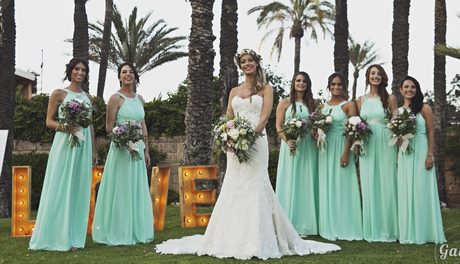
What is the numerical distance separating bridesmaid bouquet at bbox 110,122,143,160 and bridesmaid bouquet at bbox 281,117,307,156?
2.29 m

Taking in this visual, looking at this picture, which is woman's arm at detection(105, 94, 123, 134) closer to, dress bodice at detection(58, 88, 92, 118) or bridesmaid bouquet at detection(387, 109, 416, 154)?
dress bodice at detection(58, 88, 92, 118)

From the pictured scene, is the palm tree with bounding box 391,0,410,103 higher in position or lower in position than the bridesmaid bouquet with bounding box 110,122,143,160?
higher

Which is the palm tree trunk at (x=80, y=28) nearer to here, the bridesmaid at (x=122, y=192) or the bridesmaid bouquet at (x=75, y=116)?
the bridesmaid at (x=122, y=192)

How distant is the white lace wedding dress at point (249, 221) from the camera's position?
7.10 meters

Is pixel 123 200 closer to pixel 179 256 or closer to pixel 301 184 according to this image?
pixel 179 256

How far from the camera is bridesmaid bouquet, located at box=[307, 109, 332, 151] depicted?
9125 millimetres

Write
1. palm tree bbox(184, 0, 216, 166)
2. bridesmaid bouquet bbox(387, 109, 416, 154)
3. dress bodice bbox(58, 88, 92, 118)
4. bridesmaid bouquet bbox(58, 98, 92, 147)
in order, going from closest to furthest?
1. bridesmaid bouquet bbox(58, 98, 92, 147)
2. dress bodice bbox(58, 88, 92, 118)
3. bridesmaid bouquet bbox(387, 109, 416, 154)
4. palm tree bbox(184, 0, 216, 166)

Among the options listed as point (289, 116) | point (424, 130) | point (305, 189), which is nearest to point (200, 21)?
point (289, 116)

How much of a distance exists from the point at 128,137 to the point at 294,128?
101 inches

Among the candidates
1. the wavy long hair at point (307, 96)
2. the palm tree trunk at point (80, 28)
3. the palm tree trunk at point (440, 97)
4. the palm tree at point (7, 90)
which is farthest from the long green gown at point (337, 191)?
the palm tree trunk at point (80, 28)

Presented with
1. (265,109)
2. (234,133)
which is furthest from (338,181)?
(234,133)

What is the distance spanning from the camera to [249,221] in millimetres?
7207

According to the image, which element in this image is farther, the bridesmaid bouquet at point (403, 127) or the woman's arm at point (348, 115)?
the woman's arm at point (348, 115)

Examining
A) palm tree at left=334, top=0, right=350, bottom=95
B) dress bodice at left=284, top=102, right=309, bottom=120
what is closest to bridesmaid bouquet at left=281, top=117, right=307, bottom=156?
dress bodice at left=284, top=102, right=309, bottom=120
